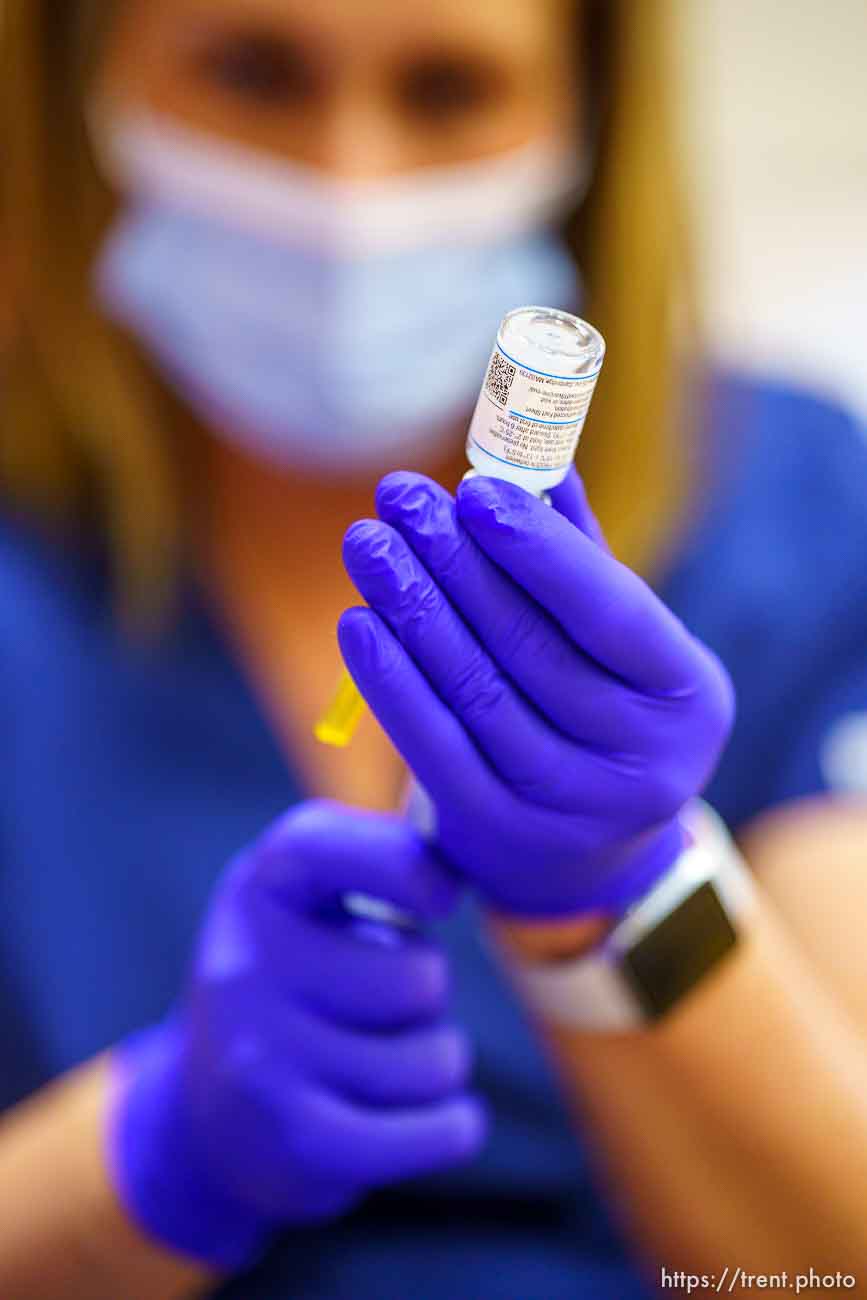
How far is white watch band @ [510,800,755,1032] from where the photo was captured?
0.51m

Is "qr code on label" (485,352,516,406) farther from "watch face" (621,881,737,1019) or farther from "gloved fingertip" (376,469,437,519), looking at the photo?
"watch face" (621,881,737,1019)

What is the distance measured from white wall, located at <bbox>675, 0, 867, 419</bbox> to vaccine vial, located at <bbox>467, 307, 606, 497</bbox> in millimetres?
1438

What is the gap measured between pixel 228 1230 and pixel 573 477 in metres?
0.44

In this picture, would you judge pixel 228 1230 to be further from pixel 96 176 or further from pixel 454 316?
pixel 96 176

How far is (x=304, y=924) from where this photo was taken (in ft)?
1.89

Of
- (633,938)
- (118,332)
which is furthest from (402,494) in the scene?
(118,332)

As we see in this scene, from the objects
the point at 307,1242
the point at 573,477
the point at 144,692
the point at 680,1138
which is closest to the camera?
the point at 573,477

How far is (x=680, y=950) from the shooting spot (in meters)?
0.51

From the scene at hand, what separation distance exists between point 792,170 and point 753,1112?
1.82 meters

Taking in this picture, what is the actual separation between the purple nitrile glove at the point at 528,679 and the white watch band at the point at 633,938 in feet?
0.10

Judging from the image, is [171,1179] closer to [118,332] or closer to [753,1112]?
[753,1112]

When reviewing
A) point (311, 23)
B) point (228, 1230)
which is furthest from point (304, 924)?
point (311, 23)

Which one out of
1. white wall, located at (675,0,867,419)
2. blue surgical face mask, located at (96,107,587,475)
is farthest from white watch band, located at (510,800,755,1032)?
white wall, located at (675,0,867,419)

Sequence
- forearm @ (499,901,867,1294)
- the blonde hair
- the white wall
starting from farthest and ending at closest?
the white wall < the blonde hair < forearm @ (499,901,867,1294)
